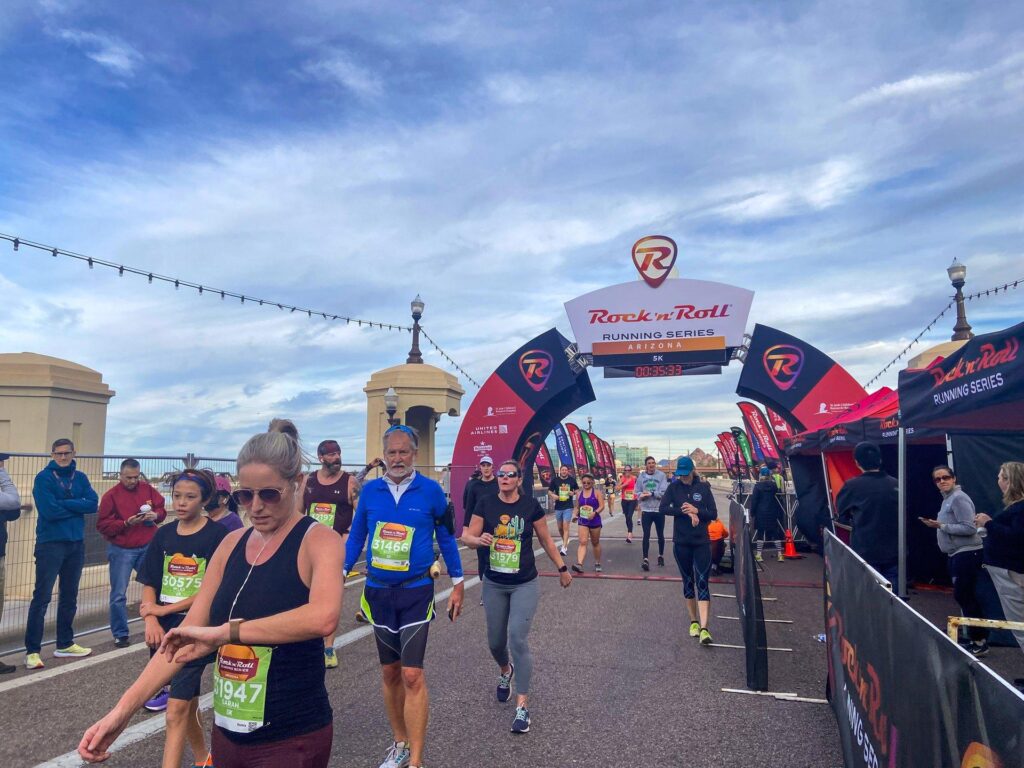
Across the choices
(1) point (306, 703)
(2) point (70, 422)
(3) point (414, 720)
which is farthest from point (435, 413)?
(1) point (306, 703)

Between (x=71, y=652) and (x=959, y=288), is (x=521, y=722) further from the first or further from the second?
(x=959, y=288)

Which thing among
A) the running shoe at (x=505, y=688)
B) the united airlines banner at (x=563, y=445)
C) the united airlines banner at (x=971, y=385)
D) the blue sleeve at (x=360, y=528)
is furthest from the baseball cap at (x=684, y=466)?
the united airlines banner at (x=563, y=445)

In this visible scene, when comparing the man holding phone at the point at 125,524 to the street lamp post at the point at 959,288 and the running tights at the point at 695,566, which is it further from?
the street lamp post at the point at 959,288

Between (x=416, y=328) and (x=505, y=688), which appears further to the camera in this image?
(x=416, y=328)

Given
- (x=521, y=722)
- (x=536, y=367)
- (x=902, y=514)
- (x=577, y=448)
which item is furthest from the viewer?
(x=577, y=448)

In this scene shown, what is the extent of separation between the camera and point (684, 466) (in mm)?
7863

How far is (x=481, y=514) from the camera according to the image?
18.7ft

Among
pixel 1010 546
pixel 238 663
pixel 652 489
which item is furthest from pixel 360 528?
pixel 652 489

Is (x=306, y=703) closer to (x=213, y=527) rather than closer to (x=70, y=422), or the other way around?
(x=213, y=527)

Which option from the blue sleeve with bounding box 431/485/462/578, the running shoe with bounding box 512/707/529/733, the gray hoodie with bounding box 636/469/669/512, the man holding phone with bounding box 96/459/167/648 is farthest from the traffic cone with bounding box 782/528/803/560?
the man holding phone with bounding box 96/459/167/648

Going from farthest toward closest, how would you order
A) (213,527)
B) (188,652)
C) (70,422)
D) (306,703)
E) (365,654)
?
(70,422) → (365,654) → (213,527) → (306,703) → (188,652)

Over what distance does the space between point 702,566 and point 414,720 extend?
4.12m

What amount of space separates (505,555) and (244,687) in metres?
3.17

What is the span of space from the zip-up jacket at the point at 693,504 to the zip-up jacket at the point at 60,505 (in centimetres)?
593
